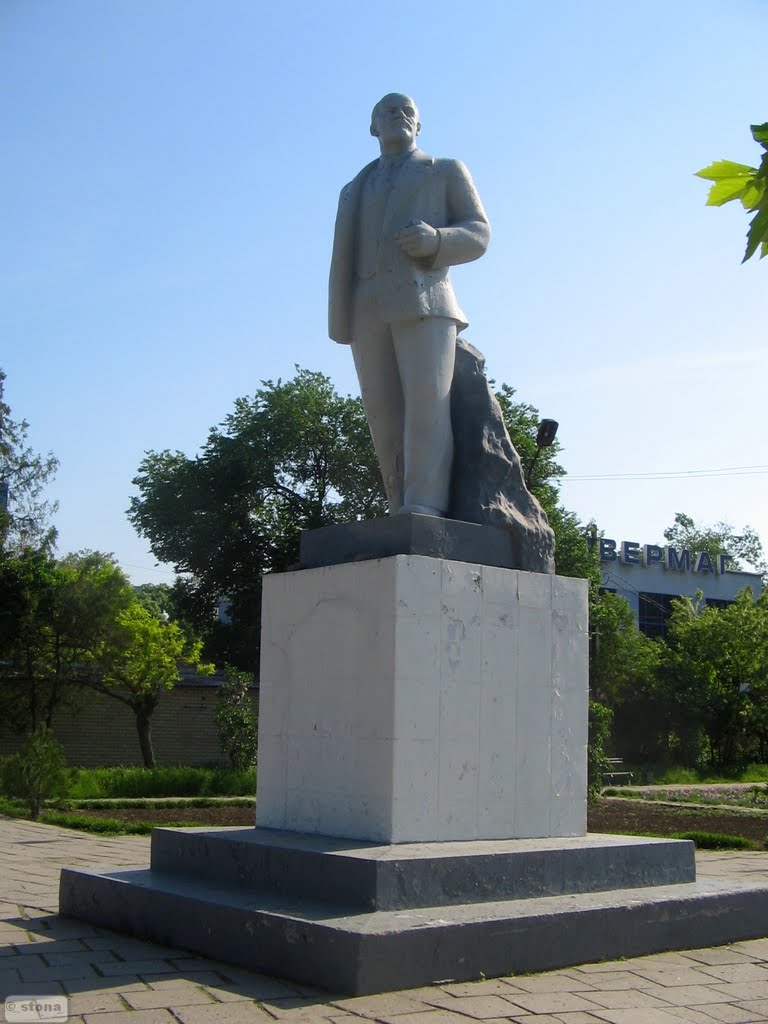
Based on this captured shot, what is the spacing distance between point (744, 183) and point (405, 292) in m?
3.20

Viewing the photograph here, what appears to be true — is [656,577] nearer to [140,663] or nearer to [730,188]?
[140,663]

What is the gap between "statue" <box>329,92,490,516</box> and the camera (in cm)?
519

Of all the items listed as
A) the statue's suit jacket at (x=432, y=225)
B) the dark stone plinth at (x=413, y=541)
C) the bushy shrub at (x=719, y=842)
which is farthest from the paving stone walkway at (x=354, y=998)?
the bushy shrub at (x=719, y=842)

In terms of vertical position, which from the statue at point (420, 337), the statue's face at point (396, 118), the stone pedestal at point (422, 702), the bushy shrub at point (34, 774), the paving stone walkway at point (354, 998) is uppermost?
the statue's face at point (396, 118)

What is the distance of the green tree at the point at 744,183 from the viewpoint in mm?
2025

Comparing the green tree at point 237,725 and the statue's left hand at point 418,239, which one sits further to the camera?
the green tree at point 237,725

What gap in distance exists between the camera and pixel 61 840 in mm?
10227

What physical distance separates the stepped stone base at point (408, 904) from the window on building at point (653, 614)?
32.5 m

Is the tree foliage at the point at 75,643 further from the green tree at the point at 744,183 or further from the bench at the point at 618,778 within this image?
the green tree at the point at 744,183

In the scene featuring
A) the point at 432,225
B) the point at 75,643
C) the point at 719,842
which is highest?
the point at 432,225

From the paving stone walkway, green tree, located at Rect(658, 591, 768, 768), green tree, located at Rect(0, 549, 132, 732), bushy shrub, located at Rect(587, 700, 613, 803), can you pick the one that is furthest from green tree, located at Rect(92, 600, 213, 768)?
the paving stone walkway

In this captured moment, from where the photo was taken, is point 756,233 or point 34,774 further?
point 34,774

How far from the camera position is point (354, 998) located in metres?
3.48

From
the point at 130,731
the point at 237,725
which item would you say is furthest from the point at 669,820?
the point at 130,731
